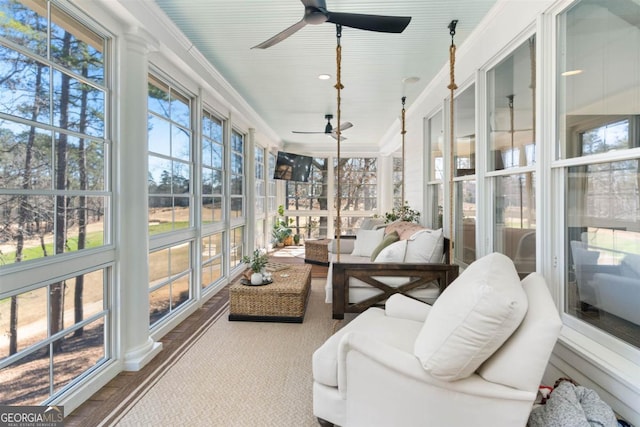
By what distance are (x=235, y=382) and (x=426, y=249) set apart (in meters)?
1.99

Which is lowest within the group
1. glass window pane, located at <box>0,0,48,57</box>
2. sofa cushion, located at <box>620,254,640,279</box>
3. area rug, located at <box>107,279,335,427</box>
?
area rug, located at <box>107,279,335,427</box>

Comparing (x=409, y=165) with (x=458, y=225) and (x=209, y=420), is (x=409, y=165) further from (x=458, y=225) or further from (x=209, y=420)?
(x=209, y=420)

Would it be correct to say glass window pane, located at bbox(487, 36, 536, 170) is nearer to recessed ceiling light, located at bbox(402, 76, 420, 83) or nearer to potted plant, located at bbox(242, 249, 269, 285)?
recessed ceiling light, located at bbox(402, 76, 420, 83)

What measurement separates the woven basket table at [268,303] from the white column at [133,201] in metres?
1.01

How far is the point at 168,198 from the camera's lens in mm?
3332

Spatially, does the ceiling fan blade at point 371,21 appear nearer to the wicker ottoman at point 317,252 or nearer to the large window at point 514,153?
the large window at point 514,153

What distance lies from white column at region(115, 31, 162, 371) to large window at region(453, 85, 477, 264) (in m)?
2.95

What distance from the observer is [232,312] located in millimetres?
3533

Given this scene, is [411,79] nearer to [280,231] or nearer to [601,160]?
[601,160]

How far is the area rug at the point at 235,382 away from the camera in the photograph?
1.98 meters

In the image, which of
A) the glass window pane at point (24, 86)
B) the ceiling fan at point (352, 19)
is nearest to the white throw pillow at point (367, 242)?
the ceiling fan at point (352, 19)

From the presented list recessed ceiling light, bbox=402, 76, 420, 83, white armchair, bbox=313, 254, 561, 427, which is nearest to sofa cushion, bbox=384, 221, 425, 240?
recessed ceiling light, bbox=402, 76, 420, 83

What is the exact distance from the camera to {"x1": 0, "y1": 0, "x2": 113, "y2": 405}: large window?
66.1 inches

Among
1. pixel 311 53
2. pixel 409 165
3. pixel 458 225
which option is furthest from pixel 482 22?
pixel 409 165
